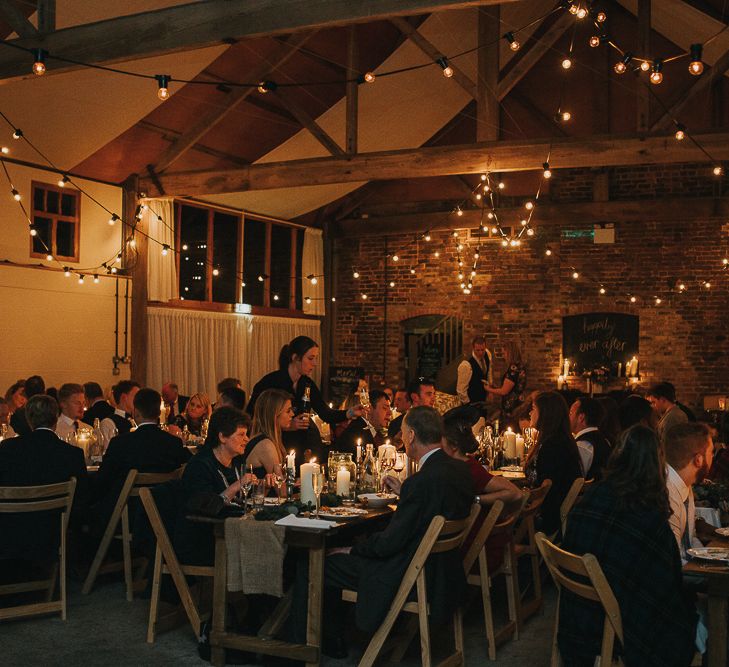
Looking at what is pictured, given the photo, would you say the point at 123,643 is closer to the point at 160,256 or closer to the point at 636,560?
the point at 636,560

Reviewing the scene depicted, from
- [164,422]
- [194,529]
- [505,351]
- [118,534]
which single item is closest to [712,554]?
[194,529]

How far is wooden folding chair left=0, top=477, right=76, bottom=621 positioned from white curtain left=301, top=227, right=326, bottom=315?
32.3ft

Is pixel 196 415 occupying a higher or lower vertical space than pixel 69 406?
lower

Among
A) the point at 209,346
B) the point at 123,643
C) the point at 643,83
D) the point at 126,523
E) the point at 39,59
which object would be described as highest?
the point at 643,83

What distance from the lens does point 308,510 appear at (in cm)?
468

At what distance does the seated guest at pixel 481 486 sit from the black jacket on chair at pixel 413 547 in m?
0.69

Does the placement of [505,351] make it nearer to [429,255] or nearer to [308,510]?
[429,255]

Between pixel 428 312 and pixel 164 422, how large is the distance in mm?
6410

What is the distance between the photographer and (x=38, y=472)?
5.32 metres

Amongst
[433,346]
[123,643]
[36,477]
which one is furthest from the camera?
[433,346]

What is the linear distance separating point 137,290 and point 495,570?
7.66 meters

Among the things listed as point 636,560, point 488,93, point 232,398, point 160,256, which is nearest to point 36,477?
point 232,398

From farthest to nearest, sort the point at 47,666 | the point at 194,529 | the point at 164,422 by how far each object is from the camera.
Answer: the point at 164,422
the point at 194,529
the point at 47,666

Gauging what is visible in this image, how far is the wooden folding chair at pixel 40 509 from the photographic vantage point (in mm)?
4871
